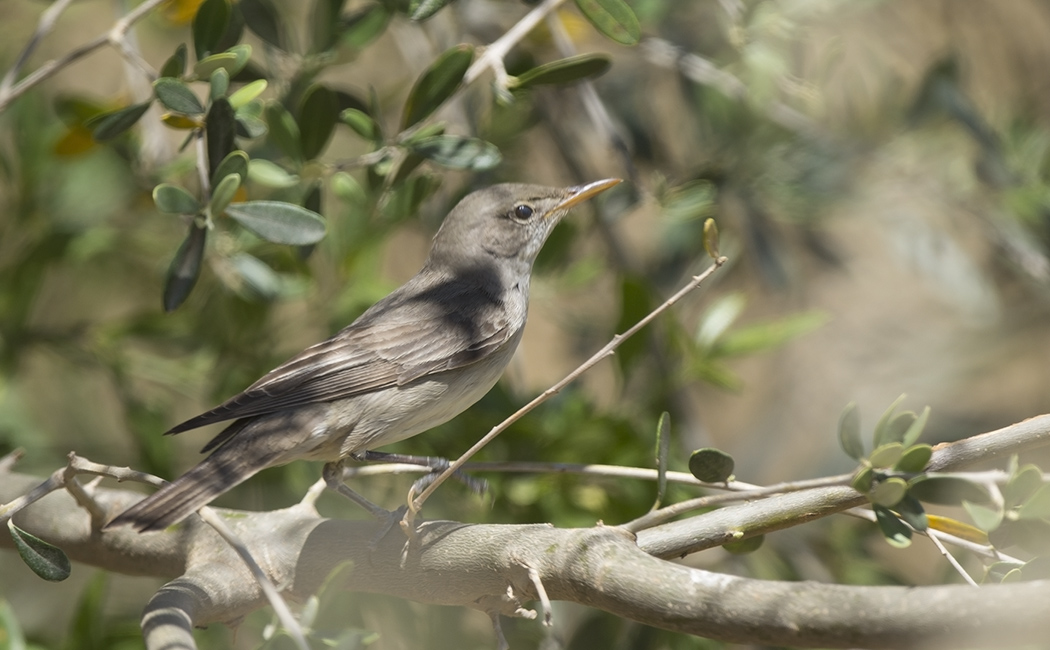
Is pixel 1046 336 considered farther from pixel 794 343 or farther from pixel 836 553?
pixel 836 553

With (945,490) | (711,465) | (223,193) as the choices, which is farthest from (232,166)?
(945,490)

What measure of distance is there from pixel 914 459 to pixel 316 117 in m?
2.22

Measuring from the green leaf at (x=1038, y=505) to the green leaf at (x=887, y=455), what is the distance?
29 centimetres

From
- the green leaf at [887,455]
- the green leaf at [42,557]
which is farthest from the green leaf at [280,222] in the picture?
the green leaf at [887,455]

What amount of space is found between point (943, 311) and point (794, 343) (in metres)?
1.31

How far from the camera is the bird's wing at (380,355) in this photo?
3455 millimetres

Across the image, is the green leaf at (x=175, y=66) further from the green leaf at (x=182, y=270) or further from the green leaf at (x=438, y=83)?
the green leaf at (x=438, y=83)

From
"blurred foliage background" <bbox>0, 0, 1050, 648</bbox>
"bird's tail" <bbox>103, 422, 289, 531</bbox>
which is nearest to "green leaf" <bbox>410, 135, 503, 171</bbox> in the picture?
"blurred foliage background" <bbox>0, 0, 1050, 648</bbox>

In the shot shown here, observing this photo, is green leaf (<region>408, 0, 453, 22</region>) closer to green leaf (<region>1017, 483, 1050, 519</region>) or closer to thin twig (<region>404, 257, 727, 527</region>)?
thin twig (<region>404, 257, 727, 527</region>)

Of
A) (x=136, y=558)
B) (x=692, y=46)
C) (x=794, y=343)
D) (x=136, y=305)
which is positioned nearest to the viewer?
(x=136, y=558)

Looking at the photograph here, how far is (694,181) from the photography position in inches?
176

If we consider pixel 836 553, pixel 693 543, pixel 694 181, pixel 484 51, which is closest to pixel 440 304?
pixel 484 51

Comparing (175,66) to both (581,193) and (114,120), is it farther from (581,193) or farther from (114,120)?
(581,193)

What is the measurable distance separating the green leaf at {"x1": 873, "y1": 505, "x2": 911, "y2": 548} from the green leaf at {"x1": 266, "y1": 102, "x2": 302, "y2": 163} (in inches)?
87.1
